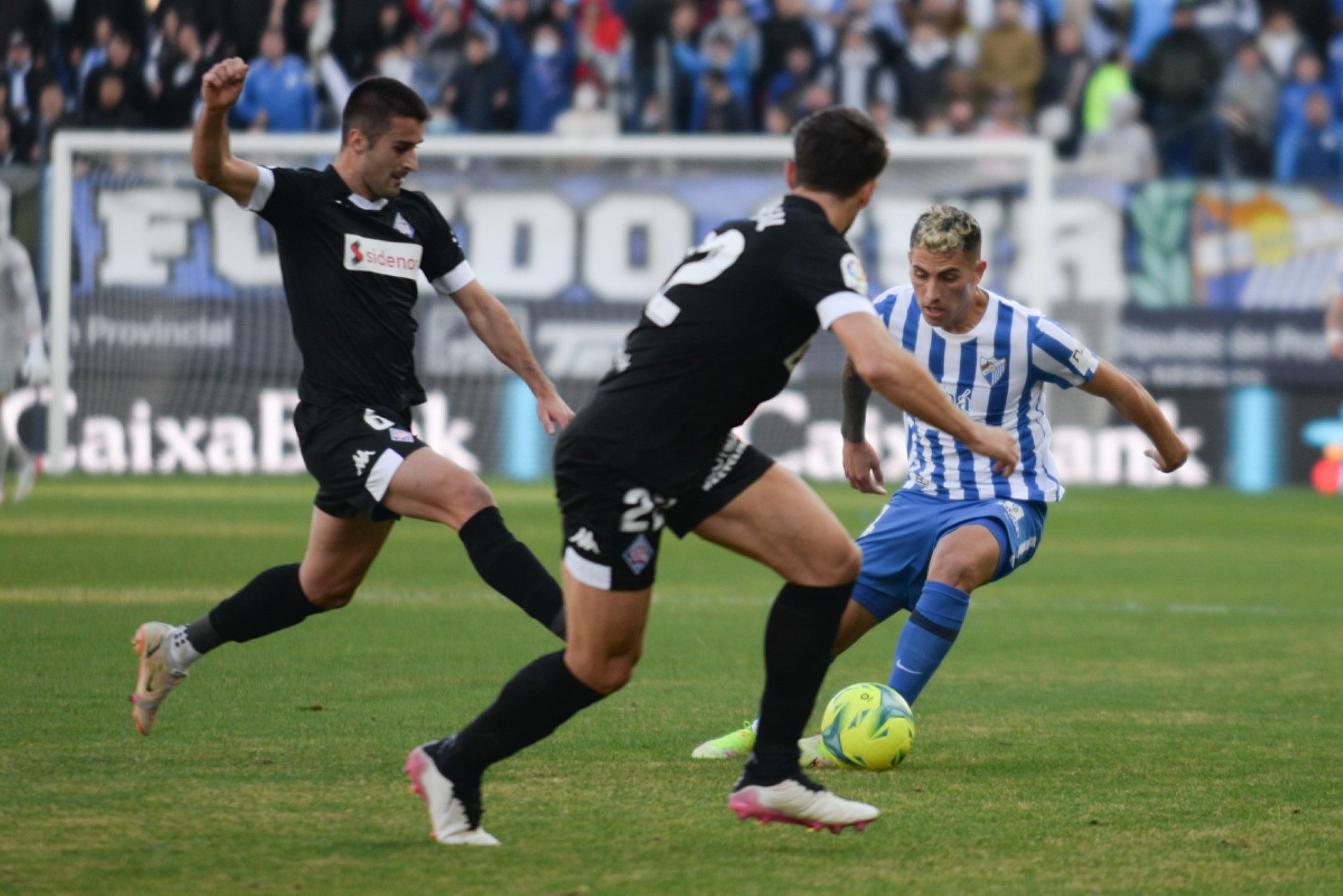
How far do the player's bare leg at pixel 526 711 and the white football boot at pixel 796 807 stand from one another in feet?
1.43

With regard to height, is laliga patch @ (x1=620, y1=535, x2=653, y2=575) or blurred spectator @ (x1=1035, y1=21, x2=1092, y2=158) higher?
blurred spectator @ (x1=1035, y1=21, x2=1092, y2=158)

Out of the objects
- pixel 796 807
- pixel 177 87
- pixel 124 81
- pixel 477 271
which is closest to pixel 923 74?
pixel 477 271

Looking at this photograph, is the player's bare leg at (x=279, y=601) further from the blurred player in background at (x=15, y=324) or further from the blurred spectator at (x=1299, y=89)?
the blurred spectator at (x=1299, y=89)

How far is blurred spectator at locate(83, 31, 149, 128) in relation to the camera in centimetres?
1827

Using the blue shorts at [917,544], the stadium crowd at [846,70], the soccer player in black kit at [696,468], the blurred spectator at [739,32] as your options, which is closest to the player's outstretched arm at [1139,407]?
the blue shorts at [917,544]

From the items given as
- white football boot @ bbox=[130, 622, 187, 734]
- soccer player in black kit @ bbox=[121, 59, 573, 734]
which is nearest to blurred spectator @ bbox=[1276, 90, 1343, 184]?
soccer player in black kit @ bbox=[121, 59, 573, 734]

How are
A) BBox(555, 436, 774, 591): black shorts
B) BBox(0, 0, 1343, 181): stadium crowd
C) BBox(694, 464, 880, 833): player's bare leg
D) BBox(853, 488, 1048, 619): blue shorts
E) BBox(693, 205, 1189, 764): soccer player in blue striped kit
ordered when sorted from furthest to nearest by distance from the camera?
BBox(0, 0, 1343, 181): stadium crowd
BBox(853, 488, 1048, 619): blue shorts
BBox(693, 205, 1189, 764): soccer player in blue striped kit
BBox(694, 464, 880, 833): player's bare leg
BBox(555, 436, 774, 591): black shorts

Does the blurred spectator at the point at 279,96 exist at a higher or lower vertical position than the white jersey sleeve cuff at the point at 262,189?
higher

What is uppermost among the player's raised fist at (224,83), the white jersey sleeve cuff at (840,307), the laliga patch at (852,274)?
the player's raised fist at (224,83)

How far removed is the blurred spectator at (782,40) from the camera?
2000cm

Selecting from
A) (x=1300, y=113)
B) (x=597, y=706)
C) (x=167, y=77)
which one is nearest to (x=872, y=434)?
(x=1300, y=113)

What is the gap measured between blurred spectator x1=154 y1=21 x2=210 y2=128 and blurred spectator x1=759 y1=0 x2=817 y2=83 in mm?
5817

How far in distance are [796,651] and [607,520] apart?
24.7 inches

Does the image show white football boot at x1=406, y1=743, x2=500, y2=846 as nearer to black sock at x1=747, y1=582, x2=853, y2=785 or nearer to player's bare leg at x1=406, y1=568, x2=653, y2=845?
player's bare leg at x1=406, y1=568, x2=653, y2=845
